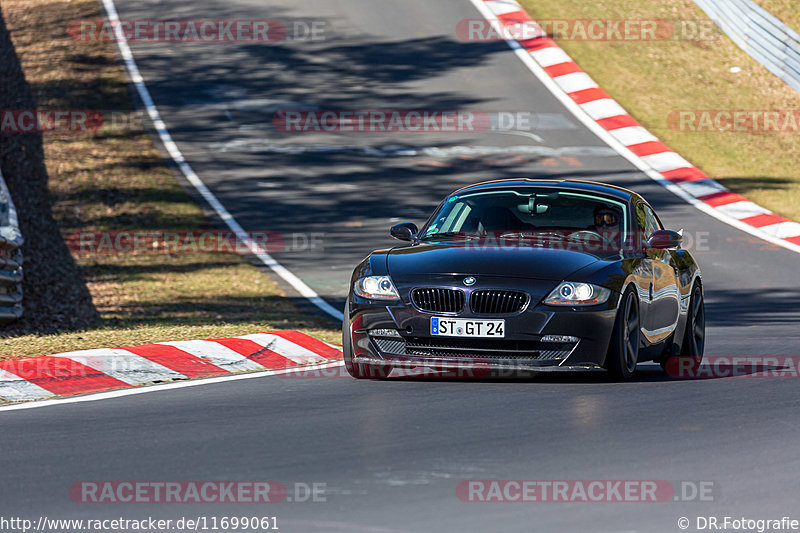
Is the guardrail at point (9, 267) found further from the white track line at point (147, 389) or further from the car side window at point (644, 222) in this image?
the car side window at point (644, 222)

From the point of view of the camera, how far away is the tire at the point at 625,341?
9.30 meters

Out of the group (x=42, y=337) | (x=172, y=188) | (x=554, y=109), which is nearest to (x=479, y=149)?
(x=554, y=109)

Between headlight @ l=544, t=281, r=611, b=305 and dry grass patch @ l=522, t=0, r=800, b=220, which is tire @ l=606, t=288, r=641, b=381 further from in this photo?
dry grass patch @ l=522, t=0, r=800, b=220

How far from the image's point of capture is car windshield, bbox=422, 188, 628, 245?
10.3 meters

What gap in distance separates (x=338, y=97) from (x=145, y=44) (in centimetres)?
608

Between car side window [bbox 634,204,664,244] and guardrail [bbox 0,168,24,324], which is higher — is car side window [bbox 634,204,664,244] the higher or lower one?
the higher one

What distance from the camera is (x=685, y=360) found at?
11156mm

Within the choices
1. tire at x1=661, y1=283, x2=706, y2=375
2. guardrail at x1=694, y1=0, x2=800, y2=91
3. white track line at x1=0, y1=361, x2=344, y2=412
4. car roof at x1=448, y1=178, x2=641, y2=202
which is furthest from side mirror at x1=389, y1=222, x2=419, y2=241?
guardrail at x1=694, y1=0, x2=800, y2=91

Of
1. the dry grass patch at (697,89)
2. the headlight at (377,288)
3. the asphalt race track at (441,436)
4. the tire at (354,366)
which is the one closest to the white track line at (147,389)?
the asphalt race track at (441,436)

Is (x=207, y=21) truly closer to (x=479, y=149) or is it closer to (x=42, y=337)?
(x=479, y=149)

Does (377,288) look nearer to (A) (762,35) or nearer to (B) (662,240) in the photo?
(B) (662,240)

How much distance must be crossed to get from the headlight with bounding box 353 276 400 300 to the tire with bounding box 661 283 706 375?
108 inches

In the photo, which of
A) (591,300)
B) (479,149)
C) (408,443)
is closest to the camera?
(408,443)

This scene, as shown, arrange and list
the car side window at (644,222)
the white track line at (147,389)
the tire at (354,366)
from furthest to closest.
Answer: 1. the car side window at (644,222)
2. the tire at (354,366)
3. the white track line at (147,389)
